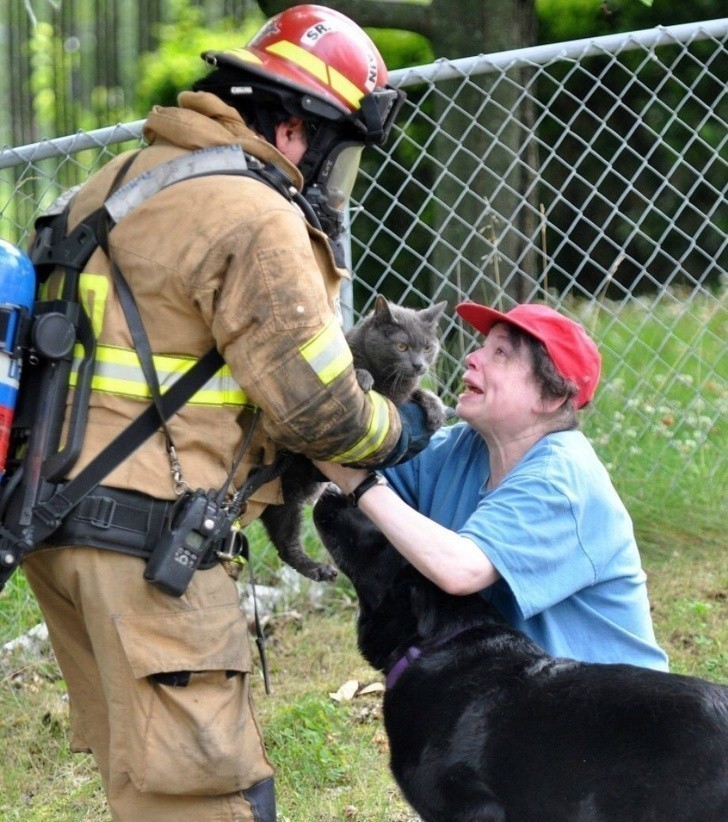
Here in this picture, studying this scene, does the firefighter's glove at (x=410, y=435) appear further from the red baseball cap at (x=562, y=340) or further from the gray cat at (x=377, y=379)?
the red baseball cap at (x=562, y=340)

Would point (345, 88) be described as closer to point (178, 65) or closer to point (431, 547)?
point (431, 547)

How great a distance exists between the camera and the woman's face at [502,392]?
137 inches

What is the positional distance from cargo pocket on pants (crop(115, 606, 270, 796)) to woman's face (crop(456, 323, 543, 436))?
921mm

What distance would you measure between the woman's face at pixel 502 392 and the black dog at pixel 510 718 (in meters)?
0.42

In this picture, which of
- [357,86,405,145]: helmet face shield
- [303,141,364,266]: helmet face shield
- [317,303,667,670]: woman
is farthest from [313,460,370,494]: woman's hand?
[357,86,405,145]: helmet face shield

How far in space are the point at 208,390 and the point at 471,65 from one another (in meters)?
2.73

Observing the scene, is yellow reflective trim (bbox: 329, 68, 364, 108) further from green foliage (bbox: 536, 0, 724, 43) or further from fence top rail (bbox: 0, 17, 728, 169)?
green foliage (bbox: 536, 0, 724, 43)

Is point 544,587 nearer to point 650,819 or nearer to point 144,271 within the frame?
point 650,819

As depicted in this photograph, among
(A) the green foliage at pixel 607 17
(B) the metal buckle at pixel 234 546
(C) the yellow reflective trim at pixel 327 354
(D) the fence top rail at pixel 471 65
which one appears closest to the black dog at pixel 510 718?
(B) the metal buckle at pixel 234 546

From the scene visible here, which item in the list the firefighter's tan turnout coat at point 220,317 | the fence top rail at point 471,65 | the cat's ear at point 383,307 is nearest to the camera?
the firefighter's tan turnout coat at point 220,317

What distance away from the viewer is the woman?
318cm

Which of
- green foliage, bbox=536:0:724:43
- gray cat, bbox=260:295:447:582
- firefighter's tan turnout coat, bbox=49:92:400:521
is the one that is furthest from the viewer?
green foliage, bbox=536:0:724:43

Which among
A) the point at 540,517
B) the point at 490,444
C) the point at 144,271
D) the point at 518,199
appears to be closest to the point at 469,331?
the point at 518,199

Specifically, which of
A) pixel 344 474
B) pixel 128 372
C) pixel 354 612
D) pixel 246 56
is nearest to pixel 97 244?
pixel 128 372
